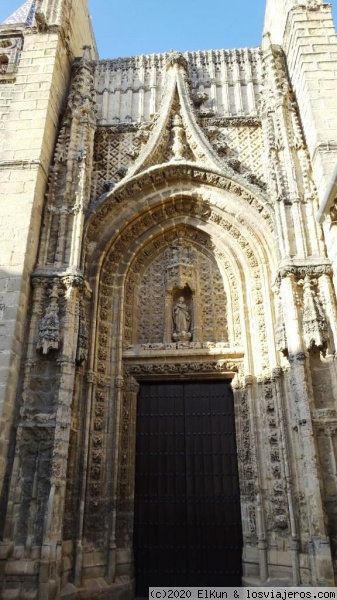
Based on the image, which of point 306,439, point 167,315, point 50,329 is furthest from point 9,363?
point 306,439

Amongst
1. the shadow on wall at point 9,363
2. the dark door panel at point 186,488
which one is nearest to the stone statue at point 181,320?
the dark door panel at point 186,488

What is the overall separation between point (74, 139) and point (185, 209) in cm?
257

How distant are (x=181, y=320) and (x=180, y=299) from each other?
50 centimetres

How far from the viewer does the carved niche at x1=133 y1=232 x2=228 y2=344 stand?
9250 millimetres

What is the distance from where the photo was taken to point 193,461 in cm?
836

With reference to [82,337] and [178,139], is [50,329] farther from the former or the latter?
[178,139]

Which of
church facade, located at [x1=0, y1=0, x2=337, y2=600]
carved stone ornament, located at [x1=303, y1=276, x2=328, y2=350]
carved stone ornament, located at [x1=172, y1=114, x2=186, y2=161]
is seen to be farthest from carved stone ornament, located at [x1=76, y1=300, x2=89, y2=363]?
carved stone ornament, located at [x1=172, y1=114, x2=186, y2=161]

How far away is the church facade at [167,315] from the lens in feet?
23.6

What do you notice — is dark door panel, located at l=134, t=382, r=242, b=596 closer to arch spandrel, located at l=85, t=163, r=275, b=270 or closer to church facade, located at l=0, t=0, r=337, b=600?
church facade, located at l=0, t=0, r=337, b=600

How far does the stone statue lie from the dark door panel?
87 cm

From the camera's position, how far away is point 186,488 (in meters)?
8.16

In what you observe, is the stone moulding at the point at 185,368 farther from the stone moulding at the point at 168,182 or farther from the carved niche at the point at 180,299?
the stone moulding at the point at 168,182

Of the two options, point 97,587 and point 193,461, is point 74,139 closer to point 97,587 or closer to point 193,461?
point 193,461

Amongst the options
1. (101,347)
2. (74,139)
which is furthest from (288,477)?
(74,139)
